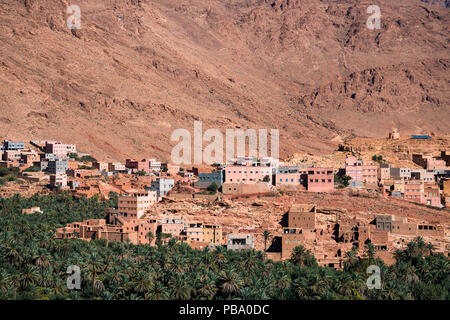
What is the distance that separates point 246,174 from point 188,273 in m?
23.3

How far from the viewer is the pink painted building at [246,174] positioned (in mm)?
77375

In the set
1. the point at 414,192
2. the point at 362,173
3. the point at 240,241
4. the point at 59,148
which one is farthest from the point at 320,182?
the point at 59,148

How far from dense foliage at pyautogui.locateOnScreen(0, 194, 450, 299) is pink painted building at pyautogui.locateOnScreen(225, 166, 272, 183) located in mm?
15346

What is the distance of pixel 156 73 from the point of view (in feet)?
603

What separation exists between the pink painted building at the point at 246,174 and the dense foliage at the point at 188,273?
1535cm

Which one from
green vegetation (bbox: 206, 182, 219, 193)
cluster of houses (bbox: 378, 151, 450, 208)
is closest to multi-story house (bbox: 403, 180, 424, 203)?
cluster of houses (bbox: 378, 151, 450, 208)

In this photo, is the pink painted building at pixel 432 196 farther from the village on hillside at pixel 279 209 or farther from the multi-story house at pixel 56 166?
the multi-story house at pixel 56 166

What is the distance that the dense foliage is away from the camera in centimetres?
5109

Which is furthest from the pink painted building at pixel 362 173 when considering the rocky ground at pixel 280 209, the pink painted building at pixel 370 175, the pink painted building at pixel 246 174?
the pink painted building at pixel 246 174

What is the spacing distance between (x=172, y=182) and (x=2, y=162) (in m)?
31.2

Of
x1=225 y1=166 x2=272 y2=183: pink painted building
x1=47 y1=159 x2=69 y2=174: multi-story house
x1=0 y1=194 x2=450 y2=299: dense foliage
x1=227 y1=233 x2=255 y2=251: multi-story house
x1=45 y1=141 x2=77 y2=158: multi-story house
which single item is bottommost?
x1=0 y1=194 x2=450 y2=299: dense foliage

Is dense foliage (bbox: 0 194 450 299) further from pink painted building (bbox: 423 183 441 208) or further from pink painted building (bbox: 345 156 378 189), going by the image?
pink painted building (bbox: 345 156 378 189)
